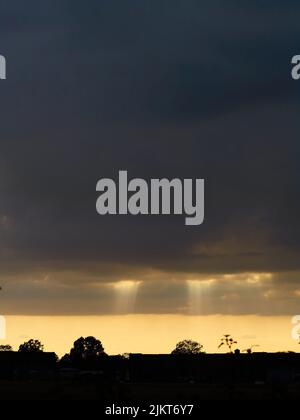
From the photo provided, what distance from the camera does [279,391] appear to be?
139750mm

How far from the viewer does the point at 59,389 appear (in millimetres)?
139500
